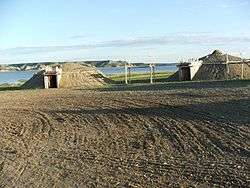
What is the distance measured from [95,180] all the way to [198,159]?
2.29 m

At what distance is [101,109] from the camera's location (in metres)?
20.7

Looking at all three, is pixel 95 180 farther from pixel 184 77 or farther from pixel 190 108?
pixel 184 77

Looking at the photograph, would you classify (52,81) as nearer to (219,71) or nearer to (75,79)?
(75,79)

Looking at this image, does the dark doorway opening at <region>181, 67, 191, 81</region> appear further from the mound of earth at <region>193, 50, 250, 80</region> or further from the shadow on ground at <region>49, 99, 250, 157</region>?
the shadow on ground at <region>49, 99, 250, 157</region>

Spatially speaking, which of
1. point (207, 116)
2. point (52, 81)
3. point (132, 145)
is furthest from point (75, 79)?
point (132, 145)

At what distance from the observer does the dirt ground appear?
418 inches

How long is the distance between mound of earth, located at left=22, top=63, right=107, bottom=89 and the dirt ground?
25.2 m

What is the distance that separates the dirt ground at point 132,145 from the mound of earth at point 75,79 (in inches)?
992

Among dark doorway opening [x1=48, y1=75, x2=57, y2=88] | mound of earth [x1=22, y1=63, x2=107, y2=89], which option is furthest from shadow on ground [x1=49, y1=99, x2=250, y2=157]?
mound of earth [x1=22, y1=63, x2=107, y2=89]

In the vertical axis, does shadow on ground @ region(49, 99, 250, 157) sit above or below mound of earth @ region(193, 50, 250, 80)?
above

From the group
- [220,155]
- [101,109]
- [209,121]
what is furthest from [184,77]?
[220,155]

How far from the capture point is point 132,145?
13508mm

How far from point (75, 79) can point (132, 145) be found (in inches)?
1390

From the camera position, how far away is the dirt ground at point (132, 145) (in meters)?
10.6
